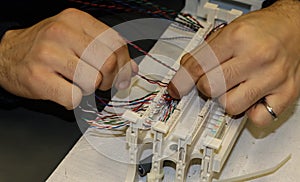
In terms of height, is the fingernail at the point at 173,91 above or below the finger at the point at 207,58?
below

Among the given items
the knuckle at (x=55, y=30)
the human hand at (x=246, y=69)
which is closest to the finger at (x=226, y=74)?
the human hand at (x=246, y=69)

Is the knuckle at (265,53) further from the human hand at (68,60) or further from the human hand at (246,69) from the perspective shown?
the human hand at (68,60)

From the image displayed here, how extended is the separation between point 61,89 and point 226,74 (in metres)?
0.30

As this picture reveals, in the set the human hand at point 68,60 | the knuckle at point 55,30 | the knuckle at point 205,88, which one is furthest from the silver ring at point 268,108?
the knuckle at point 55,30

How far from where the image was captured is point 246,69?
1.04 m

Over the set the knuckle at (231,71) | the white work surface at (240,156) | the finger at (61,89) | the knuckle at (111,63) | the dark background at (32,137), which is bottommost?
the dark background at (32,137)

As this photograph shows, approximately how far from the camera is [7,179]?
114 centimetres

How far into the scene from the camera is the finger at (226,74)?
1.04 m

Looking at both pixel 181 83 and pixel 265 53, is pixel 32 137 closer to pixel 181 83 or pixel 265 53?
Result: pixel 181 83

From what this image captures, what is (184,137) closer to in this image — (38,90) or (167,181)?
(167,181)

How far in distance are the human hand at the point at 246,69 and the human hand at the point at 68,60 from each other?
12 cm

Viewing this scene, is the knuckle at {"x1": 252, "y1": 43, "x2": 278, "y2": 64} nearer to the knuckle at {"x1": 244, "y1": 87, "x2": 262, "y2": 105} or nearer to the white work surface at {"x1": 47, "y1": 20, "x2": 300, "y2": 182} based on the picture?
the knuckle at {"x1": 244, "y1": 87, "x2": 262, "y2": 105}

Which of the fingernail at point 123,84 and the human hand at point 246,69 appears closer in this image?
the human hand at point 246,69

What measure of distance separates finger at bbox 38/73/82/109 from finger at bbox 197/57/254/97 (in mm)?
226
